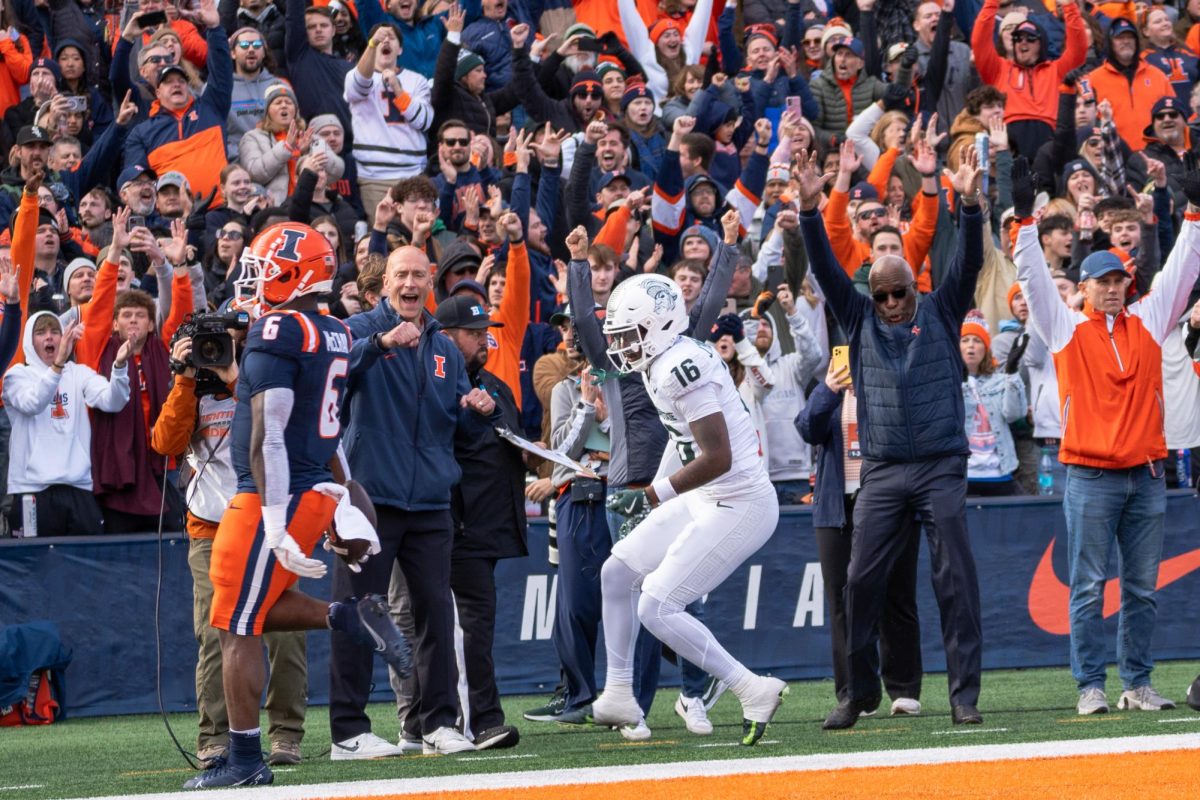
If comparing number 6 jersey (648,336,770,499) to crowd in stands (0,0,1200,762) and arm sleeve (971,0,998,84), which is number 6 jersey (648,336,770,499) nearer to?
crowd in stands (0,0,1200,762)

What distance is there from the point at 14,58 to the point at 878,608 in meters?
10.0

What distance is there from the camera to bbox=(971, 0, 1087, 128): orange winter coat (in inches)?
663

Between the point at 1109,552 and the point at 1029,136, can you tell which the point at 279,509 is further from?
the point at 1029,136

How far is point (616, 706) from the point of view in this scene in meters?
8.20

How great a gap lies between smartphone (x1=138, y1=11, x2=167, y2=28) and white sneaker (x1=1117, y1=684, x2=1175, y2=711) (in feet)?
33.4

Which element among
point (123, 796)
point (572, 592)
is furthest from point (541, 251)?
point (123, 796)

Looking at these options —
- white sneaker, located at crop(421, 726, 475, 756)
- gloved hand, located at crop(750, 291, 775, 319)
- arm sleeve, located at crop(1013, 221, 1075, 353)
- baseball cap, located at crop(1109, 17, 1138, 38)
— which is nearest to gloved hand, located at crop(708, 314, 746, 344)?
gloved hand, located at crop(750, 291, 775, 319)

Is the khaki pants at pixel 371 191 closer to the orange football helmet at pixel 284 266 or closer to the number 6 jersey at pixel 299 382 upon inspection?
the orange football helmet at pixel 284 266

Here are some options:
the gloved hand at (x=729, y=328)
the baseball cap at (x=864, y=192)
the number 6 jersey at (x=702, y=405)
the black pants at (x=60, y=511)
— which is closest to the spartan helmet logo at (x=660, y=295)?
the number 6 jersey at (x=702, y=405)

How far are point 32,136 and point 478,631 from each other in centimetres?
683

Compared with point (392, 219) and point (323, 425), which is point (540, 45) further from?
point (323, 425)

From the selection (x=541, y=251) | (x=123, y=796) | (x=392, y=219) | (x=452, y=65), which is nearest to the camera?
(x=123, y=796)

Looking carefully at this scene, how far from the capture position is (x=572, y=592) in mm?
9406

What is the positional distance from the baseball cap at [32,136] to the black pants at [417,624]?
6.72 metres
